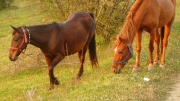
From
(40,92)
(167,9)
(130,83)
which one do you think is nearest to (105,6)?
(167,9)

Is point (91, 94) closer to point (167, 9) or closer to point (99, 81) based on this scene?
point (99, 81)

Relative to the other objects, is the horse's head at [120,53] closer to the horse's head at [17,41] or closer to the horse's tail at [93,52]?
the horse's head at [17,41]

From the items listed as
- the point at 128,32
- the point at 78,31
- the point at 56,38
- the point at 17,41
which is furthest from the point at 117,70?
the point at 17,41

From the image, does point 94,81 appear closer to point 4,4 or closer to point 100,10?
point 100,10

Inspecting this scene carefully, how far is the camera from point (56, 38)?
8.59 meters

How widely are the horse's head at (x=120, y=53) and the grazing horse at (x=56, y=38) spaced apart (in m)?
1.59

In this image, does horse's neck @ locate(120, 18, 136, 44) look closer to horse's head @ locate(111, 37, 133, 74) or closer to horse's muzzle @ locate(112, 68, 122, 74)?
horse's head @ locate(111, 37, 133, 74)

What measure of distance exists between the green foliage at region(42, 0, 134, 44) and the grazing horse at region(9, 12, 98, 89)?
435cm

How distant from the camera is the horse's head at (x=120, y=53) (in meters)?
7.77

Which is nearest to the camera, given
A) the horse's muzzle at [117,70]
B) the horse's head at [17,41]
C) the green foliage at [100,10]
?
the horse's head at [17,41]

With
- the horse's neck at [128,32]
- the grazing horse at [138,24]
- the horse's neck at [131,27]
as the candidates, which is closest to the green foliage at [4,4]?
the grazing horse at [138,24]

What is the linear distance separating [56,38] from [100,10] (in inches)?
247

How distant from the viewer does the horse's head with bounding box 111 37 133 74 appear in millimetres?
7770

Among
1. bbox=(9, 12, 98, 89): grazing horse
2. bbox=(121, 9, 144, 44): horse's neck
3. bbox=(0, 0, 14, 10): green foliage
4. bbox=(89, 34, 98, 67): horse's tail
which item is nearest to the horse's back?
bbox=(9, 12, 98, 89): grazing horse
